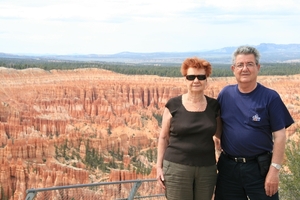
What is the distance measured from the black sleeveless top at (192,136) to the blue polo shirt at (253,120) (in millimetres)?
139

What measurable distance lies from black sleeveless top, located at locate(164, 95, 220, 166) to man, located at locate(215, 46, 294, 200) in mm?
155

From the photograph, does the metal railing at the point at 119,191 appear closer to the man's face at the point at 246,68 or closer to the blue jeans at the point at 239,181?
the blue jeans at the point at 239,181

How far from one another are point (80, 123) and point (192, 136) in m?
32.8

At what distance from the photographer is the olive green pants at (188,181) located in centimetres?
324

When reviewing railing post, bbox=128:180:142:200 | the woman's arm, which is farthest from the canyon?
the woman's arm

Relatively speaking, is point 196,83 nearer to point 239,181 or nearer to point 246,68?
point 246,68

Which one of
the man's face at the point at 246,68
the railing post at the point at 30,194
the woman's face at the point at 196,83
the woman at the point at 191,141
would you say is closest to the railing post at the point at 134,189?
the railing post at the point at 30,194

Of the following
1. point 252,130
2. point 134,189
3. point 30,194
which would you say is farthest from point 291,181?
point 30,194

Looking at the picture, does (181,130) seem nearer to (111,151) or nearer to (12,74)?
(111,151)

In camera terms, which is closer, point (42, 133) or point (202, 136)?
point (202, 136)

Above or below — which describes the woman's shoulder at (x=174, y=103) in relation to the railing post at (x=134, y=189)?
above

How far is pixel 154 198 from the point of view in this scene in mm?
4832

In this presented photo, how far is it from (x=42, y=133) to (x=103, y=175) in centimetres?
1335

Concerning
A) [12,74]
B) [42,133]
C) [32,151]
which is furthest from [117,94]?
[32,151]
